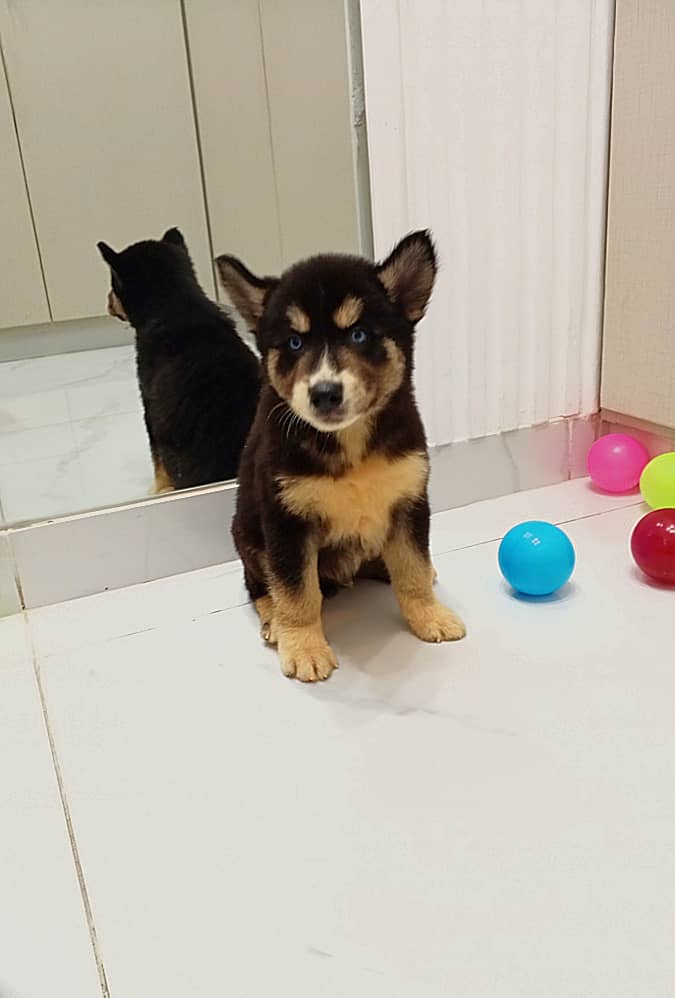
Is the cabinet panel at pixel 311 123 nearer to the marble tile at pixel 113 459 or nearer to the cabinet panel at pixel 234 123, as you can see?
the cabinet panel at pixel 234 123

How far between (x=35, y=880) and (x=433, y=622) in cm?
67

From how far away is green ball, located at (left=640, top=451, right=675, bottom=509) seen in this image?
164 cm

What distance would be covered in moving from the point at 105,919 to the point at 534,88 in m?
1.51

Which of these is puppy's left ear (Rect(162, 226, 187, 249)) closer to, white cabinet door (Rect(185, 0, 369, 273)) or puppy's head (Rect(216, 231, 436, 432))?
white cabinet door (Rect(185, 0, 369, 273))

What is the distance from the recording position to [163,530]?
1.67 m

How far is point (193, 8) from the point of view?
2416 mm

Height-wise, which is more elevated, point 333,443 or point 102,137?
point 102,137

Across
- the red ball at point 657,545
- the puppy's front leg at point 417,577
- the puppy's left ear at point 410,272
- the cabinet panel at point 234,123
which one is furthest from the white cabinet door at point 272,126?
the red ball at point 657,545

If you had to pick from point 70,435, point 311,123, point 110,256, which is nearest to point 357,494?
point 110,256

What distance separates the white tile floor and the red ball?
1.7 inches

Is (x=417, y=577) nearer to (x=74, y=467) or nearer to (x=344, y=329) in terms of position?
(x=344, y=329)

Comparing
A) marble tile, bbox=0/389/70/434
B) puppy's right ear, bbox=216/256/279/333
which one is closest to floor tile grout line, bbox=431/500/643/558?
puppy's right ear, bbox=216/256/279/333

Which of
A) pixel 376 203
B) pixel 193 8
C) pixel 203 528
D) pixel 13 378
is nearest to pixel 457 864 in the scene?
pixel 203 528

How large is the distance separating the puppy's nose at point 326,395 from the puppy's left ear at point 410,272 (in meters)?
0.18
